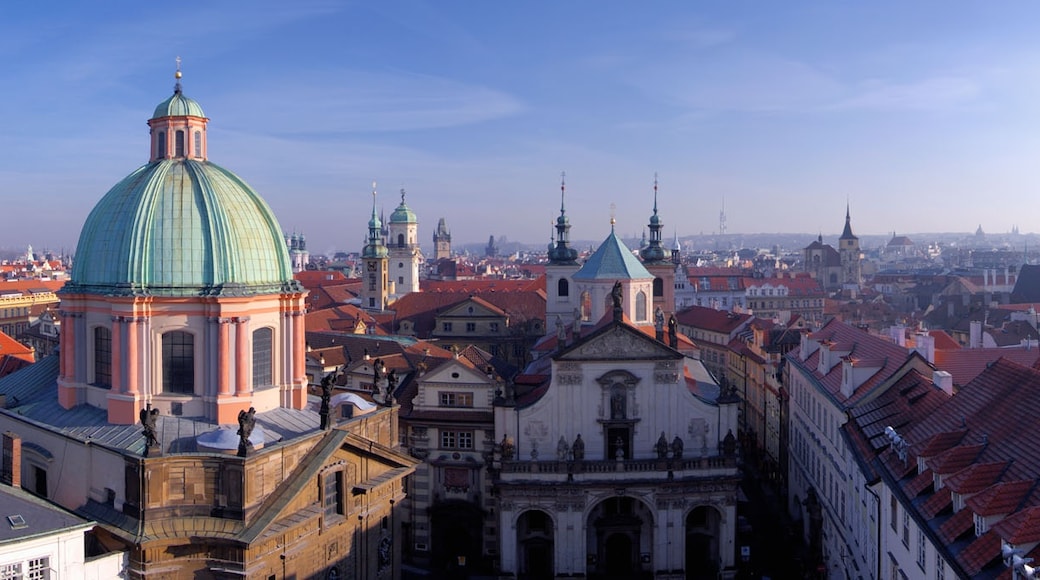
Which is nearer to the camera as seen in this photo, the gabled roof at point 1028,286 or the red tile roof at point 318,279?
the gabled roof at point 1028,286

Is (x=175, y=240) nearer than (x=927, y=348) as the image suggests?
Yes

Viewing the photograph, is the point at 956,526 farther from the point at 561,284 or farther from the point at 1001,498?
the point at 561,284

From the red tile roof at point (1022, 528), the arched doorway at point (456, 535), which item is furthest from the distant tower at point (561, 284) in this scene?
the red tile roof at point (1022, 528)

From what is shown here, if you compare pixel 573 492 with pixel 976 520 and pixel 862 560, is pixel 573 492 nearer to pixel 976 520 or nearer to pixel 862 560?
pixel 862 560

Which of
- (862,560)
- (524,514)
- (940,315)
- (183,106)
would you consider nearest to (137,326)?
(183,106)

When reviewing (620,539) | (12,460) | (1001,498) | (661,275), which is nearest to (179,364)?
(12,460)

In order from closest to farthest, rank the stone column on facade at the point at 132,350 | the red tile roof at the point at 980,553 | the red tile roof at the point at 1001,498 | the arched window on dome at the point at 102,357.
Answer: the red tile roof at the point at 980,553, the red tile roof at the point at 1001,498, the stone column on facade at the point at 132,350, the arched window on dome at the point at 102,357

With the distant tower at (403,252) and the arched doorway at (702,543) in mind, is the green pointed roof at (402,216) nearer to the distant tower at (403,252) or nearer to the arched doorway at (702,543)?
the distant tower at (403,252)
